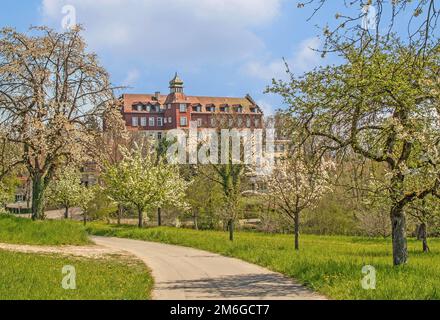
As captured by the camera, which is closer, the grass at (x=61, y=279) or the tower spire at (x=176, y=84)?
the grass at (x=61, y=279)

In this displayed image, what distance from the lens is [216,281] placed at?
14.9 meters

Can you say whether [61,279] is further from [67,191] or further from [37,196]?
[67,191]

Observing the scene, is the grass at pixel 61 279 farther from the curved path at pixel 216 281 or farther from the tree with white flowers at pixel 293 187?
the tree with white flowers at pixel 293 187

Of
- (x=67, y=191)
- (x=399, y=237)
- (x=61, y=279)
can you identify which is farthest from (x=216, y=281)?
(x=67, y=191)

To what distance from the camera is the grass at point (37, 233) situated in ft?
88.4

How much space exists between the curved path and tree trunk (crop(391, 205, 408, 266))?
11.6 feet

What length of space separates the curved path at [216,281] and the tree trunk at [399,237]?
3547 millimetres

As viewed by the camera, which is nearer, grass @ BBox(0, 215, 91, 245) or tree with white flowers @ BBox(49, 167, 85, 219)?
grass @ BBox(0, 215, 91, 245)

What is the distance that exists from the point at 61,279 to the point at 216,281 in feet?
13.7

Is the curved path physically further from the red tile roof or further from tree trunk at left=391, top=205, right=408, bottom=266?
the red tile roof

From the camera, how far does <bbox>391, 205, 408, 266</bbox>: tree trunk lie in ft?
52.6

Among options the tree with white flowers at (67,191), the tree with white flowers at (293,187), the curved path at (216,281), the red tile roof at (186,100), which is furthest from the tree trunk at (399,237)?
the red tile roof at (186,100)

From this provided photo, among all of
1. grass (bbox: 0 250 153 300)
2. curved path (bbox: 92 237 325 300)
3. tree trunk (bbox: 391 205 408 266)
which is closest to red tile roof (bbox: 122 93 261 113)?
curved path (bbox: 92 237 325 300)
